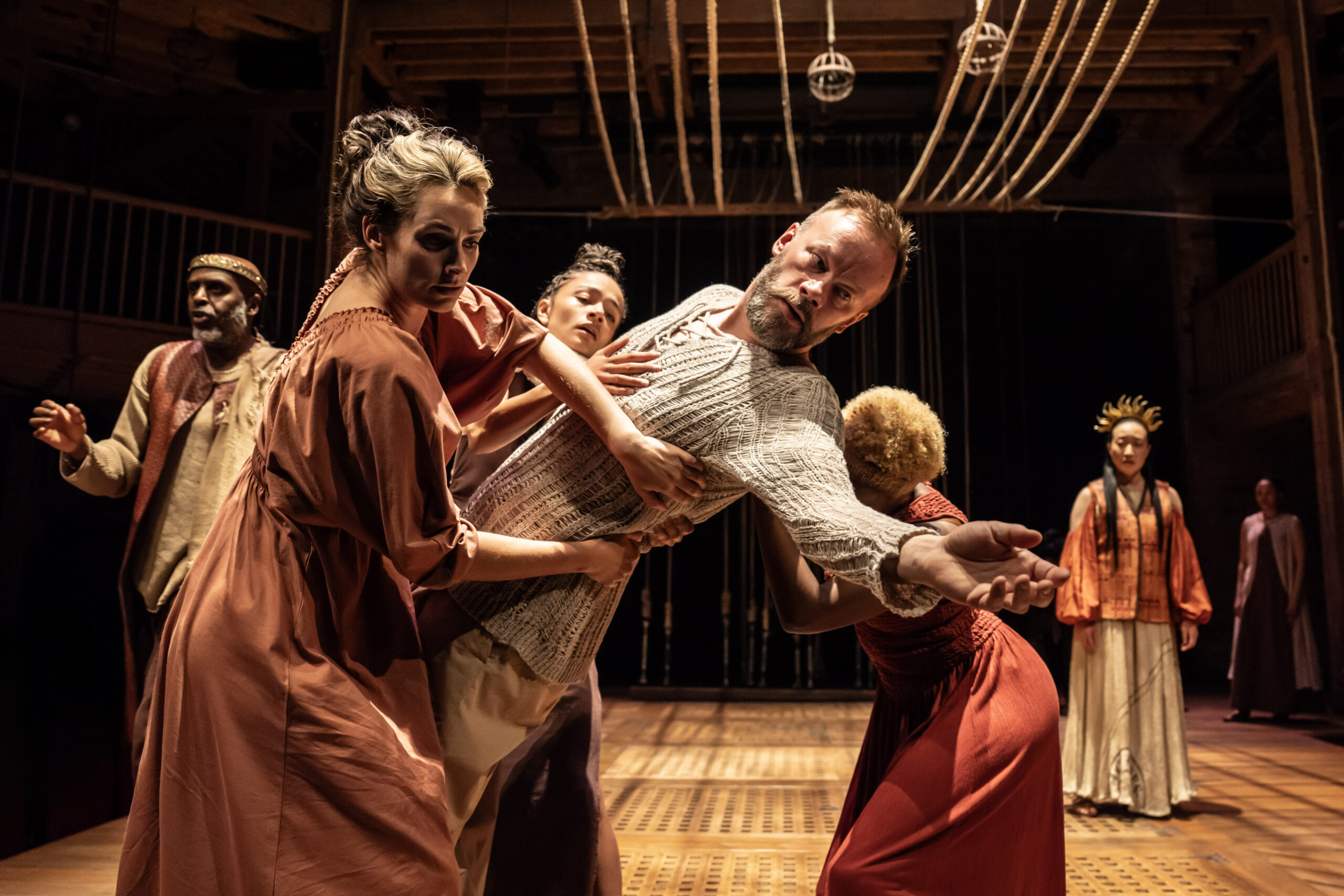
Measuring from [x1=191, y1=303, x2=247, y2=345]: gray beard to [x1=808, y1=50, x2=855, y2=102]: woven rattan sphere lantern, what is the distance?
11.0 feet

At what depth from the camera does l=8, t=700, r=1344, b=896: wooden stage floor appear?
9.78 ft

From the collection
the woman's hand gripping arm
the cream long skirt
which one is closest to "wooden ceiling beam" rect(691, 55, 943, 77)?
the cream long skirt

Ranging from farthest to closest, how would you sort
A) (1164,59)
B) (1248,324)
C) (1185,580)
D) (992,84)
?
(1248,324) → (1164,59) → (1185,580) → (992,84)

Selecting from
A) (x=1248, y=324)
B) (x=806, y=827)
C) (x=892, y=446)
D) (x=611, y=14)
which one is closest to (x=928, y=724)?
(x=892, y=446)

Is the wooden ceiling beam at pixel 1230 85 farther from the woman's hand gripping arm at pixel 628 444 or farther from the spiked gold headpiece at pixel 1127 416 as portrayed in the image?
the woman's hand gripping arm at pixel 628 444

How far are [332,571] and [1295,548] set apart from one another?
782 centimetres

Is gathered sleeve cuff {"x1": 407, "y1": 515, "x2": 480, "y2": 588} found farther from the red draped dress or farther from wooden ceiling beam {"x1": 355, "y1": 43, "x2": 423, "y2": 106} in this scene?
wooden ceiling beam {"x1": 355, "y1": 43, "x2": 423, "y2": 106}

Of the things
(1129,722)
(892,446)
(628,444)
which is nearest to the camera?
(628,444)

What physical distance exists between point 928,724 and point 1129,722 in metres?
3.07

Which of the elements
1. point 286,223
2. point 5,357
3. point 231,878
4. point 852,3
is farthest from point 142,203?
point 231,878

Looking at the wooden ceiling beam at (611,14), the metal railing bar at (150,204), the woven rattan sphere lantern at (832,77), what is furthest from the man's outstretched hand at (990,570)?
the metal railing bar at (150,204)

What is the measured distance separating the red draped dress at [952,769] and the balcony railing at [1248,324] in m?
6.73

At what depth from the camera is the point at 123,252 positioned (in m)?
6.80

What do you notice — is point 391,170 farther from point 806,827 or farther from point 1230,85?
point 1230,85
